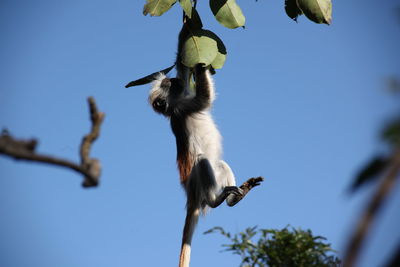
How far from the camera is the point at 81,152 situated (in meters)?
1.77

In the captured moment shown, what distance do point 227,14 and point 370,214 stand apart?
4657 mm

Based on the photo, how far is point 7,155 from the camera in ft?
5.00

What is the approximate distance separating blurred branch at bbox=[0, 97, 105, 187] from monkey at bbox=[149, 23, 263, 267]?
17.0 ft

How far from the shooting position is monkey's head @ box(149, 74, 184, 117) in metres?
7.60

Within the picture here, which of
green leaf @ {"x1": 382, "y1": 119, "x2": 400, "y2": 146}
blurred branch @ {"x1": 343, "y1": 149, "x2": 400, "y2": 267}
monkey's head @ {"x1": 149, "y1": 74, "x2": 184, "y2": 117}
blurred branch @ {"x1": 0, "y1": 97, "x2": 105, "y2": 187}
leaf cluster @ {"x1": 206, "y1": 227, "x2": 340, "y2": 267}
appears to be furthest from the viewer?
monkey's head @ {"x1": 149, "y1": 74, "x2": 184, "y2": 117}

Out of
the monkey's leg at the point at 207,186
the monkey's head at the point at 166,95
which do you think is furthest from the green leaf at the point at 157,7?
the monkey's leg at the point at 207,186

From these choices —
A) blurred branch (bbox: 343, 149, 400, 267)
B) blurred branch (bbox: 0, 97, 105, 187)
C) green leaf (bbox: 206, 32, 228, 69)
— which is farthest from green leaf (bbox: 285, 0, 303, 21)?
blurred branch (bbox: 343, 149, 400, 267)

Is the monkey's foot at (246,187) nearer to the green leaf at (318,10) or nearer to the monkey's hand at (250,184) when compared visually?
the monkey's hand at (250,184)

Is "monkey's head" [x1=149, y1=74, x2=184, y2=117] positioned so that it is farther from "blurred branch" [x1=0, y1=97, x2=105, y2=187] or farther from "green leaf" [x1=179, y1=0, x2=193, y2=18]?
"blurred branch" [x1=0, y1=97, x2=105, y2=187]

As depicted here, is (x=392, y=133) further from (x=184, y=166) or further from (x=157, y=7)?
(x=184, y=166)

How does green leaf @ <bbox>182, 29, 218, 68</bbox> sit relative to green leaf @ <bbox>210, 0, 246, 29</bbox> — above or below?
below

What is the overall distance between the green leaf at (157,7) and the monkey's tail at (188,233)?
3345mm

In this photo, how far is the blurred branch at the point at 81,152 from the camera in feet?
5.00

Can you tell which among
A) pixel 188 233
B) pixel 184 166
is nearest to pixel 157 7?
pixel 184 166
